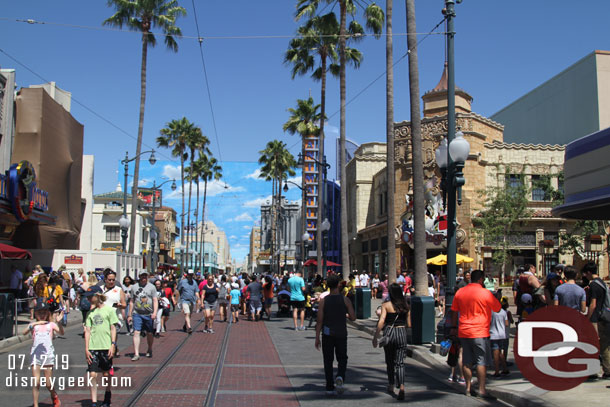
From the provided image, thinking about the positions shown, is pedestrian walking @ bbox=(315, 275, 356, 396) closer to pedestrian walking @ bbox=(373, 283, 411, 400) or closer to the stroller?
pedestrian walking @ bbox=(373, 283, 411, 400)

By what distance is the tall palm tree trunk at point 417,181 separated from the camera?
663 inches

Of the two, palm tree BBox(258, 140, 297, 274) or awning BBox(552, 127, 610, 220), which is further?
palm tree BBox(258, 140, 297, 274)

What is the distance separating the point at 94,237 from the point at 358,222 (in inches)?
1063

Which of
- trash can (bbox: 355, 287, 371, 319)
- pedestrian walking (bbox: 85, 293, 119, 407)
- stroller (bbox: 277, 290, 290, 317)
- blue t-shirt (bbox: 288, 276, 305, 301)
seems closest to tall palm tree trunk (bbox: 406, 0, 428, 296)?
blue t-shirt (bbox: 288, 276, 305, 301)

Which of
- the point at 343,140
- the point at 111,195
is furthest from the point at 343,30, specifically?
the point at 111,195

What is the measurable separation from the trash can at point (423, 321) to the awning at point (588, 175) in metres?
3.94

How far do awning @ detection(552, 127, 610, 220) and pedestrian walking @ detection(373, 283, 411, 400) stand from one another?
5.87 metres

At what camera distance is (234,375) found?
10.8 m

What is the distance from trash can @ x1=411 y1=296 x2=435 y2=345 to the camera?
1417 cm

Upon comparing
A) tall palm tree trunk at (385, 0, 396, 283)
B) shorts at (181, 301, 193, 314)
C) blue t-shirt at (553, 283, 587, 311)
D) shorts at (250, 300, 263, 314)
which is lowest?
shorts at (250, 300, 263, 314)

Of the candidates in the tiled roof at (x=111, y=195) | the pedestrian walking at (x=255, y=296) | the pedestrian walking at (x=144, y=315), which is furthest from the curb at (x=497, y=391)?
the tiled roof at (x=111, y=195)

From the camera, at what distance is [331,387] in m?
9.11

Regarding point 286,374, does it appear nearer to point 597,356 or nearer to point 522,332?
point 522,332

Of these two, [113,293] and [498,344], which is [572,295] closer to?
[498,344]
